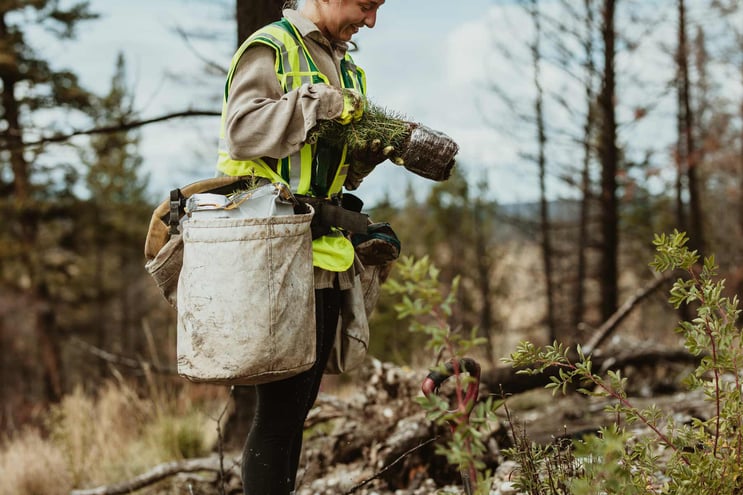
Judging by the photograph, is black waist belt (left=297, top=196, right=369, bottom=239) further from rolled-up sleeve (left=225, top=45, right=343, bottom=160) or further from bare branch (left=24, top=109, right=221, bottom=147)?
bare branch (left=24, top=109, right=221, bottom=147)

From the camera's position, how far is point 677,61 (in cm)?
1211

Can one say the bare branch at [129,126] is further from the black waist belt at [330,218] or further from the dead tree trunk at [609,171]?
the dead tree trunk at [609,171]

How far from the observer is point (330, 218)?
2334 mm

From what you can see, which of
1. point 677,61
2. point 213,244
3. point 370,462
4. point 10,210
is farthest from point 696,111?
point 213,244

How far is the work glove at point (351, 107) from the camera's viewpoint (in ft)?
7.00

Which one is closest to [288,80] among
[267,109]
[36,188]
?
[267,109]

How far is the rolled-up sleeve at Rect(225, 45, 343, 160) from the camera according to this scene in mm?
2107

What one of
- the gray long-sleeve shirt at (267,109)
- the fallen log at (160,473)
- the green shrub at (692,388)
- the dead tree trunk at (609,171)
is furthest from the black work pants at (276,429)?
the dead tree trunk at (609,171)

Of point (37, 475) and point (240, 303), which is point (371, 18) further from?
point (37, 475)

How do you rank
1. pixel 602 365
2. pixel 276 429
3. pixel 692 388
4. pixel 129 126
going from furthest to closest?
pixel 602 365 → pixel 129 126 → pixel 276 429 → pixel 692 388

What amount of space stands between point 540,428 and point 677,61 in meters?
9.31

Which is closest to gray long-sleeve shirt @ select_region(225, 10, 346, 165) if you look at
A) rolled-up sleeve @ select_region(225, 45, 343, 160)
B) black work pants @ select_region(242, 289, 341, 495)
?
rolled-up sleeve @ select_region(225, 45, 343, 160)

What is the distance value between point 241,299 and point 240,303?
1cm

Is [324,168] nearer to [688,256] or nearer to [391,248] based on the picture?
[391,248]
